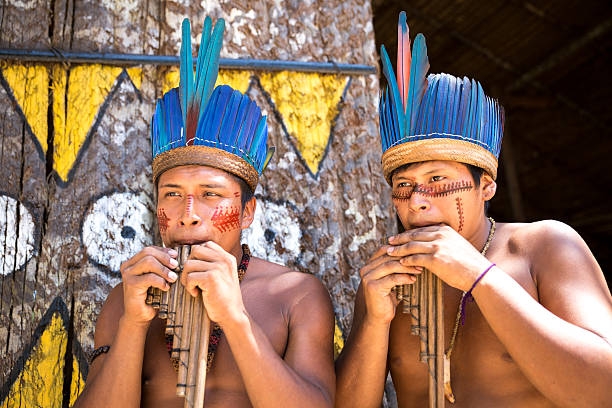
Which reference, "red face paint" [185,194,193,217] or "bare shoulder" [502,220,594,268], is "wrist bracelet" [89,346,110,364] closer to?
"red face paint" [185,194,193,217]

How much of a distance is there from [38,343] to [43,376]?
0.52 ft

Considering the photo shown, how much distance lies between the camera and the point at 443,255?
2.19 metres

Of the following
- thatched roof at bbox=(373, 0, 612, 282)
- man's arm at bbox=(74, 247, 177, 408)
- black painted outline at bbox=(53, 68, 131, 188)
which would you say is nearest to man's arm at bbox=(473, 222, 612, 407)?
man's arm at bbox=(74, 247, 177, 408)

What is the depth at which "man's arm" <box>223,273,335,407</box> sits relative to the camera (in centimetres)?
215

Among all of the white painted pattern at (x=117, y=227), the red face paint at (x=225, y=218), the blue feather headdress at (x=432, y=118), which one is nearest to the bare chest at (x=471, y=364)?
the blue feather headdress at (x=432, y=118)

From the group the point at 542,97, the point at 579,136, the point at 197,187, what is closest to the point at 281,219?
the point at 197,187

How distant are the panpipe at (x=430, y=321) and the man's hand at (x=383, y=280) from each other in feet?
0.14

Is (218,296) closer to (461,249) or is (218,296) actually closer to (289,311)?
(289,311)

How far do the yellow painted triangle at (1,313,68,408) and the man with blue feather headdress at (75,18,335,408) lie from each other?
0.64 m

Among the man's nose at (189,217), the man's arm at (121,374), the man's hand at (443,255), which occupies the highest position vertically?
the man's nose at (189,217)

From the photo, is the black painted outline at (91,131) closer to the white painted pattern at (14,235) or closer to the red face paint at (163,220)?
the white painted pattern at (14,235)

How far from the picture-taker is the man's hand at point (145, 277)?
7.14 feet

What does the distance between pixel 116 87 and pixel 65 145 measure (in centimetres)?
41

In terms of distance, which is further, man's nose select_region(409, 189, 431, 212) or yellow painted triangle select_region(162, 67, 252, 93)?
yellow painted triangle select_region(162, 67, 252, 93)
